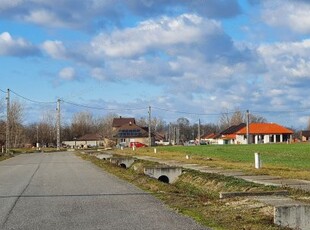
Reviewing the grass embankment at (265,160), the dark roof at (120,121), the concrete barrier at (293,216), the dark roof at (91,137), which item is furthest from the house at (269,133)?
the concrete barrier at (293,216)

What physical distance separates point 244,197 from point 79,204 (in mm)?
4191

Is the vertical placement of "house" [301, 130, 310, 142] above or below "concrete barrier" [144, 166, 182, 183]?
above

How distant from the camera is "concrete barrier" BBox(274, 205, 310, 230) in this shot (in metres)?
9.39

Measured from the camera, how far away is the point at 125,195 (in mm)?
15398

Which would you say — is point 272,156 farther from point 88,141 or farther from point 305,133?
point 305,133

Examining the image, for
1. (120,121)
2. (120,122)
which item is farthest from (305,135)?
(120,122)

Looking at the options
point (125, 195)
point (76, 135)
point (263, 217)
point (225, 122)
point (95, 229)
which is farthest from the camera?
point (225, 122)

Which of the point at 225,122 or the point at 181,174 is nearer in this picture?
the point at 181,174

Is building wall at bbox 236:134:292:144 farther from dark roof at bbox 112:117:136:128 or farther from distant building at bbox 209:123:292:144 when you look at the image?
dark roof at bbox 112:117:136:128

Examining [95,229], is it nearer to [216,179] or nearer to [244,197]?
[244,197]

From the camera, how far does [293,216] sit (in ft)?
30.9

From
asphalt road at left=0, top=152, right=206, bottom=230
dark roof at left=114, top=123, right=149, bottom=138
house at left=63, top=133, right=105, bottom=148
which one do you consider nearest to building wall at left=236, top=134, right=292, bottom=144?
dark roof at left=114, top=123, right=149, bottom=138

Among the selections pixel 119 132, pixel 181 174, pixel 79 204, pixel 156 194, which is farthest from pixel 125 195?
pixel 119 132

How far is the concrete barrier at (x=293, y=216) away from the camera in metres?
9.39
